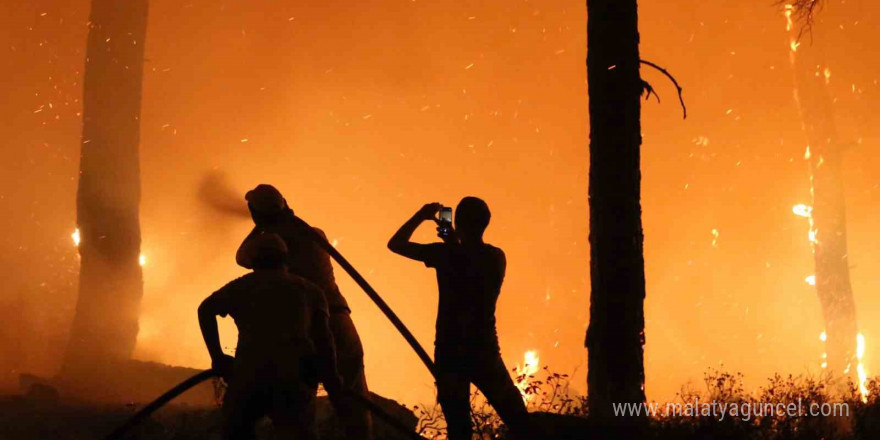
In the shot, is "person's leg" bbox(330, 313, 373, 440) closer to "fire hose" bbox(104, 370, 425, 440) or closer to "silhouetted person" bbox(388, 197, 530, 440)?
"fire hose" bbox(104, 370, 425, 440)

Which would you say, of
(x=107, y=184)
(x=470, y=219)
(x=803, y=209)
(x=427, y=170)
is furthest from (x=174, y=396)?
(x=427, y=170)

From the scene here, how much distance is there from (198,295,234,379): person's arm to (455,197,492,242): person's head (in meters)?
1.69

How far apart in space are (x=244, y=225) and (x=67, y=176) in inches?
348

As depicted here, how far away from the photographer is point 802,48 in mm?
25641

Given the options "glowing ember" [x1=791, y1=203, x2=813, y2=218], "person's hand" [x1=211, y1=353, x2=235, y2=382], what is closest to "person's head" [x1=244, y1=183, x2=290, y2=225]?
"person's hand" [x1=211, y1=353, x2=235, y2=382]

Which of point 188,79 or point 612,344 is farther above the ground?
point 188,79

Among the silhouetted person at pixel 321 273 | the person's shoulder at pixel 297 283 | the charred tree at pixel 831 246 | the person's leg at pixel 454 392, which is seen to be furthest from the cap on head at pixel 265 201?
the charred tree at pixel 831 246

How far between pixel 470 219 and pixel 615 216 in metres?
1.68

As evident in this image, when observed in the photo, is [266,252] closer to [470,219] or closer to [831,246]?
[470,219]

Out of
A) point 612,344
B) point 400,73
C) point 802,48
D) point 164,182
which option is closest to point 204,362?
point 164,182

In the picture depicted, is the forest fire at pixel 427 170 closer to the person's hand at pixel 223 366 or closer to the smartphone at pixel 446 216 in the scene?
the smartphone at pixel 446 216

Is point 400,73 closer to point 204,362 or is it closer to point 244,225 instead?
point 244,225

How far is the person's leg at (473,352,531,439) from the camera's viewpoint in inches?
225

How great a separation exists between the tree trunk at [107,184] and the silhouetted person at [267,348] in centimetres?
862
